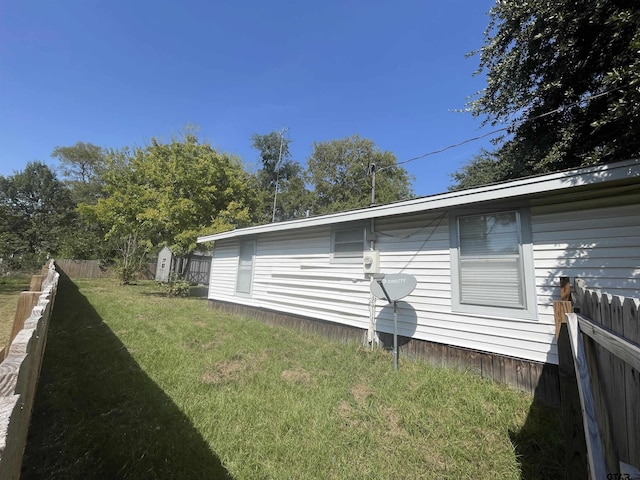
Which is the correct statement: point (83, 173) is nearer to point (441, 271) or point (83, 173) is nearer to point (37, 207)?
point (37, 207)

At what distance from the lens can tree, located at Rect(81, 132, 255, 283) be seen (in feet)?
44.6

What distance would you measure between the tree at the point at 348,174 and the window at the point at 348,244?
1962 centimetres

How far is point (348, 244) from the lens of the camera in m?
6.26

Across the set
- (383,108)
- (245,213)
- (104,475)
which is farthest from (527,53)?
(245,213)

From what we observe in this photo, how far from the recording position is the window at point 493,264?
3.96 meters

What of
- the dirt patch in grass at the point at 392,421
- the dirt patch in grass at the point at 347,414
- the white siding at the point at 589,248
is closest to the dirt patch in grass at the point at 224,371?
the dirt patch in grass at the point at 347,414

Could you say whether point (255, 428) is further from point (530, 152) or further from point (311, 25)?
point (311, 25)

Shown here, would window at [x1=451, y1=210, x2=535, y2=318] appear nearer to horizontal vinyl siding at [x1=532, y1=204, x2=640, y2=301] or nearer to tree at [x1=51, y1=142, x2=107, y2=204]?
horizontal vinyl siding at [x1=532, y1=204, x2=640, y2=301]

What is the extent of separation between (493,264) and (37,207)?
4384 centimetres

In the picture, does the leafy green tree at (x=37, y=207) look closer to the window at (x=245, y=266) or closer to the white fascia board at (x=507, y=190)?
the window at (x=245, y=266)

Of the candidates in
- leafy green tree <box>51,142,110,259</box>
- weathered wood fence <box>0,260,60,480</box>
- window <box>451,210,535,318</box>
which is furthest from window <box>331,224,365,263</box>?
leafy green tree <box>51,142,110,259</box>

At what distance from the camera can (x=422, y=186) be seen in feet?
89.0

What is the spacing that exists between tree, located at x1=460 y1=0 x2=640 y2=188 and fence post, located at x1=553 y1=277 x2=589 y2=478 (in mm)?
4297

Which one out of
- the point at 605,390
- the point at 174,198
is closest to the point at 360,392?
the point at 605,390
